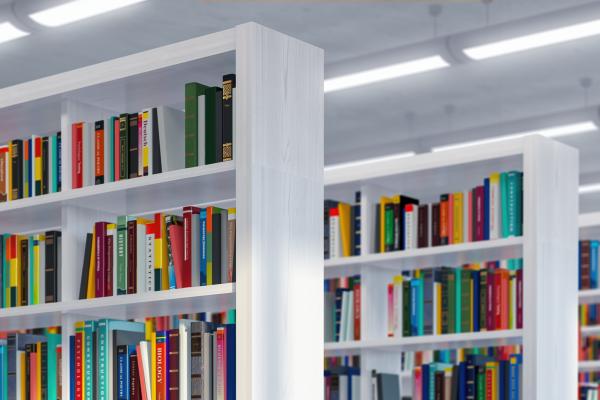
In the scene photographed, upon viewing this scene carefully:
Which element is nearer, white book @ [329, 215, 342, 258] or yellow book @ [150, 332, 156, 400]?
yellow book @ [150, 332, 156, 400]

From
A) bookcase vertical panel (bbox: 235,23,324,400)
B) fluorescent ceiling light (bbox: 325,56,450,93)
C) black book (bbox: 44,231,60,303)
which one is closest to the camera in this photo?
bookcase vertical panel (bbox: 235,23,324,400)

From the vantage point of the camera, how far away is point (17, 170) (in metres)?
4.48

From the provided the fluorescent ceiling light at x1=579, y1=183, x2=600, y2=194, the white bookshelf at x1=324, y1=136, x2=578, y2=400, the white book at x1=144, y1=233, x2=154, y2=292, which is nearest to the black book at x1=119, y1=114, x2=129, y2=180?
the white book at x1=144, y1=233, x2=154, y2=292

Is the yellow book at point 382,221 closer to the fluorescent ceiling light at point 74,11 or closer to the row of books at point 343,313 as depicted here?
the row of books at point 343,313

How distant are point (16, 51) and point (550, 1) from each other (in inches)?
143

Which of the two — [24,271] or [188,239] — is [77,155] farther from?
[188,239]

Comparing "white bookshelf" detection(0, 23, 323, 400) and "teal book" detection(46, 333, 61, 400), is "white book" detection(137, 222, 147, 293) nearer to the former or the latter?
"white bookshelf" detection(0, 23, 323, 400)

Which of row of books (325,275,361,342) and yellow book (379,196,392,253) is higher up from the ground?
yellow book (379,196,392,253)

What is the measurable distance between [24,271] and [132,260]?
24.6 inches

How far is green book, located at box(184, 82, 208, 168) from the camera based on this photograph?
383 cm

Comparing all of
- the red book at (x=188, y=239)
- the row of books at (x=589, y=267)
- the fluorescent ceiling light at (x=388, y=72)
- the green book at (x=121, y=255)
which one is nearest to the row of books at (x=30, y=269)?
the green book at (x=121, y=255)

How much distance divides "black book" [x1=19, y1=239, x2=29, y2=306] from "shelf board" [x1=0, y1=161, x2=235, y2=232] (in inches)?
4.5

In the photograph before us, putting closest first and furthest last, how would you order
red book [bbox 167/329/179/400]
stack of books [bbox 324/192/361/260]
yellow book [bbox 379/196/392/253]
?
1. red book [bbox 167/329/179/400]
2. yellow book [bbox 379/196/392/253]
3. stack of books [bbox 324/192/361/260]

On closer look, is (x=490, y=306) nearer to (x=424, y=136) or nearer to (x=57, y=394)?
(x=57, y=394)
